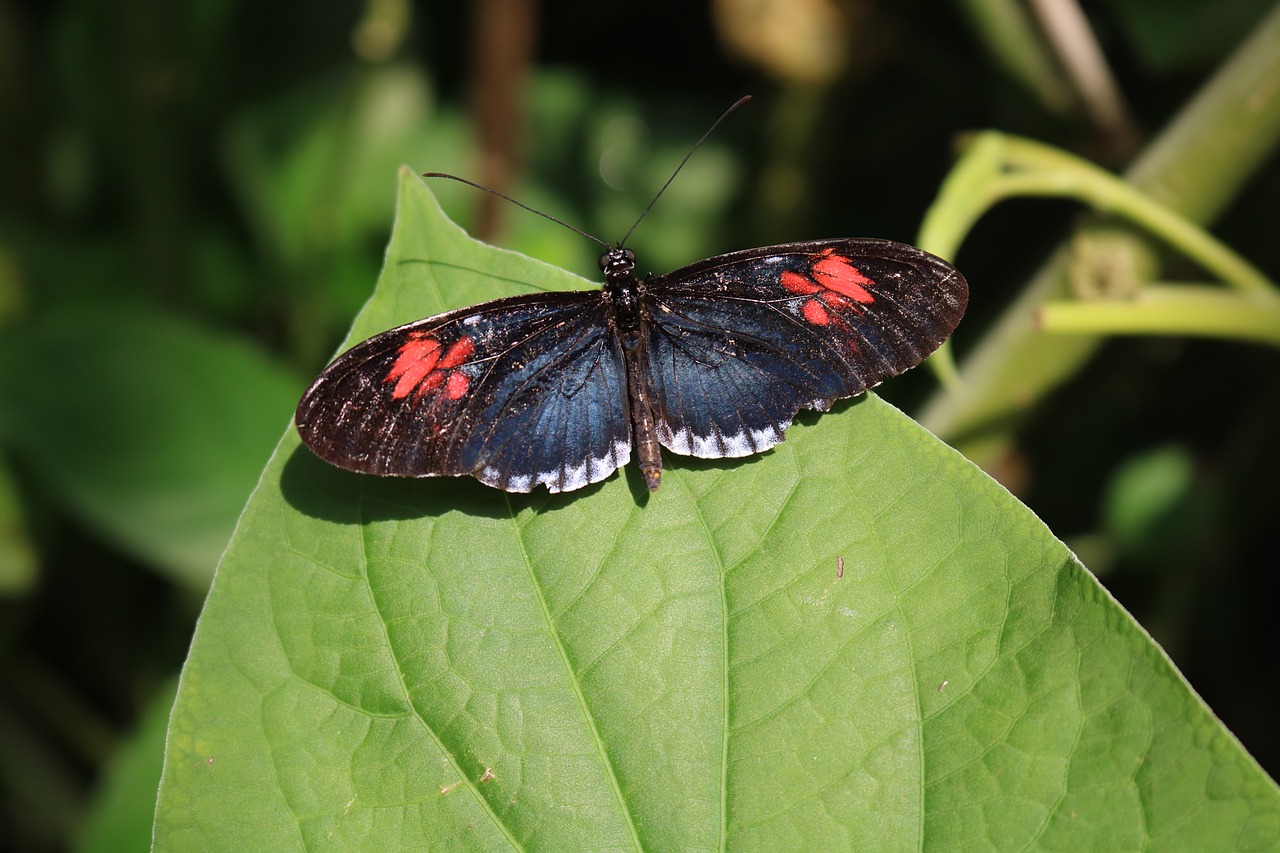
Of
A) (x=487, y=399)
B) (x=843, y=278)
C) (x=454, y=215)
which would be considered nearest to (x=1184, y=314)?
(x=843, y=278)

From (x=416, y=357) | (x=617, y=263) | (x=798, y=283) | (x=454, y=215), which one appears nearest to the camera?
(x=416, y=357)

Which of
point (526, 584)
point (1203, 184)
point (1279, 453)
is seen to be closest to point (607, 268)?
point (526, 584)

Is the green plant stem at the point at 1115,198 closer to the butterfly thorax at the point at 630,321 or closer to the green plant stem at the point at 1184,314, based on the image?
the green plant stem at the point at 1184,314

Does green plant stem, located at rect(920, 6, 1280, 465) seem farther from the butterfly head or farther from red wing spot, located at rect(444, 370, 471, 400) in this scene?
red wing spot, located at rect(444, 370, 471, 400)

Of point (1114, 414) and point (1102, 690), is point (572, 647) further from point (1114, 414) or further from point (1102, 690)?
point (1114, 414)

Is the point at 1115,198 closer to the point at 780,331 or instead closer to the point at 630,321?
the point at 780,331
